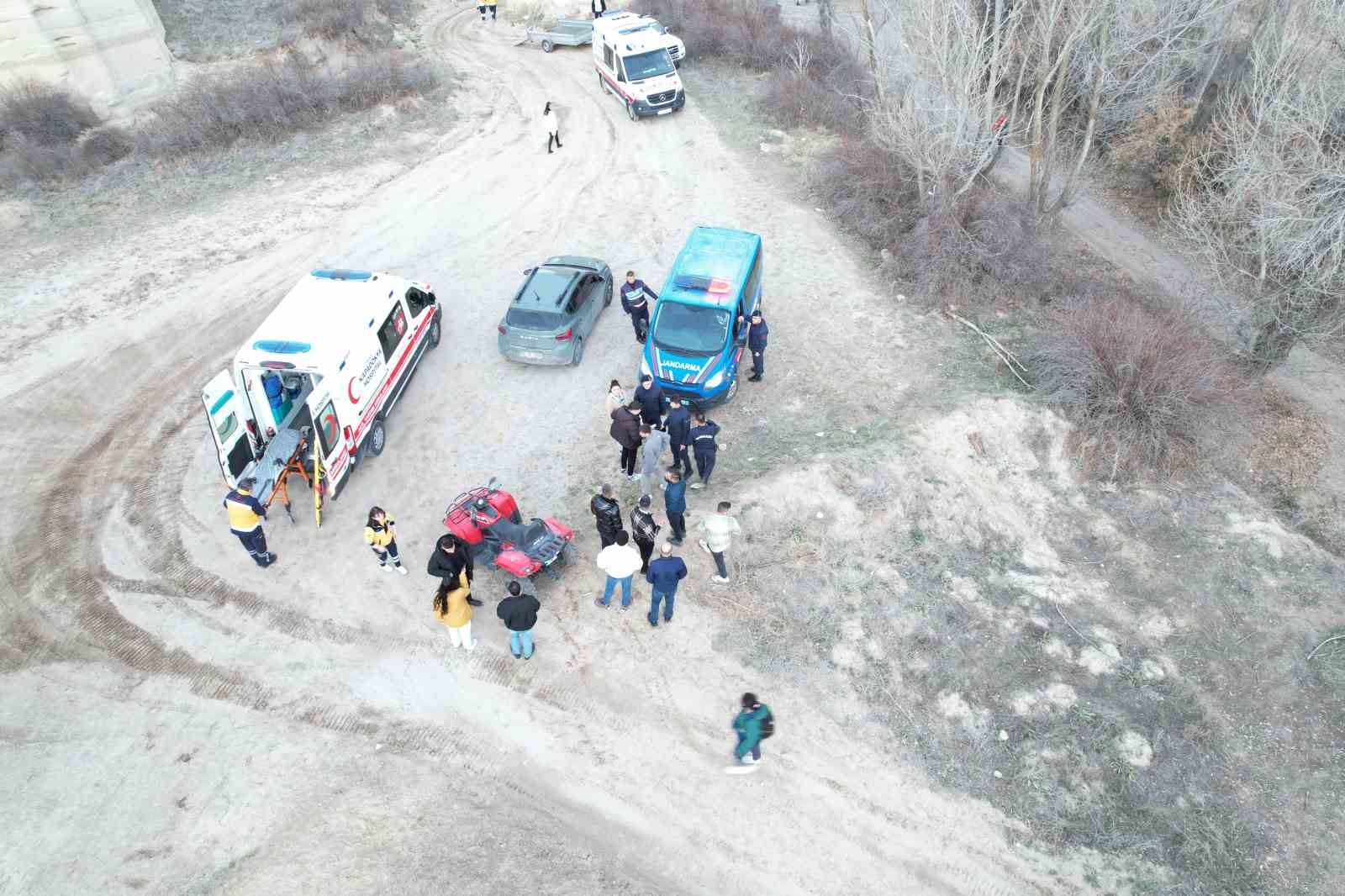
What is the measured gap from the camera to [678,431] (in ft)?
37.0

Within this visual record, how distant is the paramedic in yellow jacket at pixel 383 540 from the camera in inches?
397

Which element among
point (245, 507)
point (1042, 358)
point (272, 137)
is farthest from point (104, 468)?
point (1042, 358)

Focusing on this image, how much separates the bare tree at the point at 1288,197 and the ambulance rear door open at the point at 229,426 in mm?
16299

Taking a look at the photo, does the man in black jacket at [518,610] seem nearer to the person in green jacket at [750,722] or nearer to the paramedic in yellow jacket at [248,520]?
the person in green jacket at [750,722]

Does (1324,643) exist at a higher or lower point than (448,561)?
lower

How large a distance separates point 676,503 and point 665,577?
1432 mm

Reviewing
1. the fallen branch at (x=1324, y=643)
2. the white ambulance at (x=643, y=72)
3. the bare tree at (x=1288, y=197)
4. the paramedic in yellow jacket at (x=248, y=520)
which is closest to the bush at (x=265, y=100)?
the white ambulance at (x=643, y=72)

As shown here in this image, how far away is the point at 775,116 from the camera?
23734 millimetres

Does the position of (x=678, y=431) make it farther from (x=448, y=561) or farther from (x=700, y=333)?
(x=448, y=561)

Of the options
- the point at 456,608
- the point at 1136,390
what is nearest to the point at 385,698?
the point at 456,608

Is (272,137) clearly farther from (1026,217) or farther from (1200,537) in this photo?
(1200,537)

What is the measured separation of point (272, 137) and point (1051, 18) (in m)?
19.8

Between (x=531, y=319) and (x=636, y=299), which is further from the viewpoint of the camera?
(x=636, y=299)

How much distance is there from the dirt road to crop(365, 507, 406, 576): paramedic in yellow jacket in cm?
22
